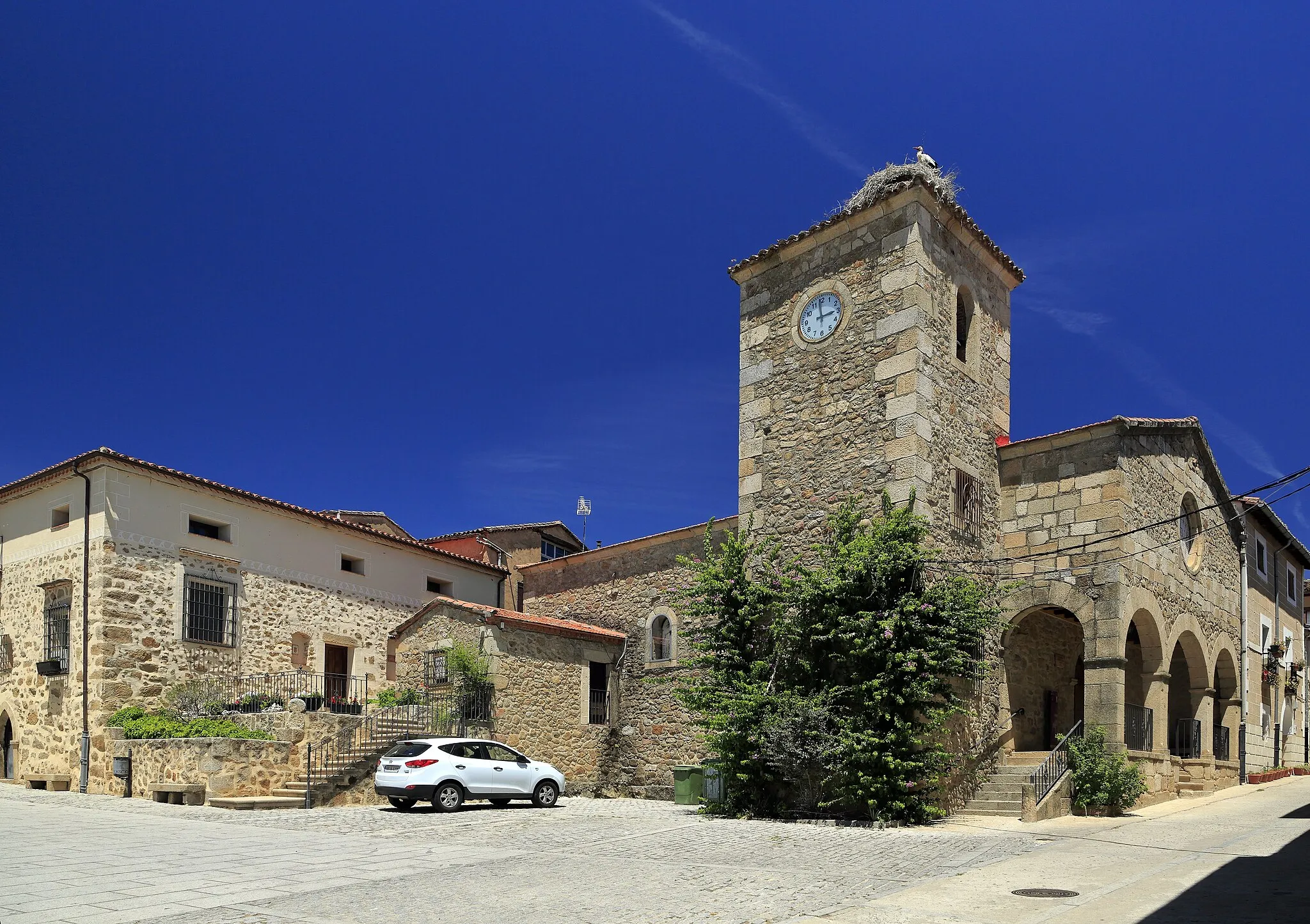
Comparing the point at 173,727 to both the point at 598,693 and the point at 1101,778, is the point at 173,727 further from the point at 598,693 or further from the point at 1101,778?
the point at 1101,778

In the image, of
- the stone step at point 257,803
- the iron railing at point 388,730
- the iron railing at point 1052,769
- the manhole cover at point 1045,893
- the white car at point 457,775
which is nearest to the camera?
the manhole cover at point 1045,893

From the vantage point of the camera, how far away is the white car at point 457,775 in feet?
55.0

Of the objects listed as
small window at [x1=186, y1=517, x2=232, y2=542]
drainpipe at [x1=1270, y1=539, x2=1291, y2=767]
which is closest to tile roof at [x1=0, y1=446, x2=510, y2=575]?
small window at [x1=186, y1=517, x2=232, y2=542]

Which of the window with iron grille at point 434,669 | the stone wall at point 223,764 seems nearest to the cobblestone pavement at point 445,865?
the stone wall at point 223,764

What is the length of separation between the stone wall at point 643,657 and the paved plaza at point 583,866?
554 centimetres

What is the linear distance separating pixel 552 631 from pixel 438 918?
13.8 meters

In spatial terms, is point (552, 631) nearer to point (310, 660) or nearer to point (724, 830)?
point (310, 660)

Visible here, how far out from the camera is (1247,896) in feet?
28.9

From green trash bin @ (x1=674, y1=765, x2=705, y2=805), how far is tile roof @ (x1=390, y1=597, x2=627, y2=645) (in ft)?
14.0

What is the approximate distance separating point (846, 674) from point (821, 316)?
21.2 ft

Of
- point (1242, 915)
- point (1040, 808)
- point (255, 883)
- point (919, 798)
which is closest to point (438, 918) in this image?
point (255, 883)

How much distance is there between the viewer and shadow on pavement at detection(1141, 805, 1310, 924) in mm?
7930

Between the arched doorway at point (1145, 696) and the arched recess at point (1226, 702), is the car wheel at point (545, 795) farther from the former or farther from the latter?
the arched recess at point (1226, 702)

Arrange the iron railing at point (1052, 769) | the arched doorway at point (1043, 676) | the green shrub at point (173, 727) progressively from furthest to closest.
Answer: the arched doorway at point (1043, 676), the green shrub at point (173, 727), the iron railing at point (1052, 769)
